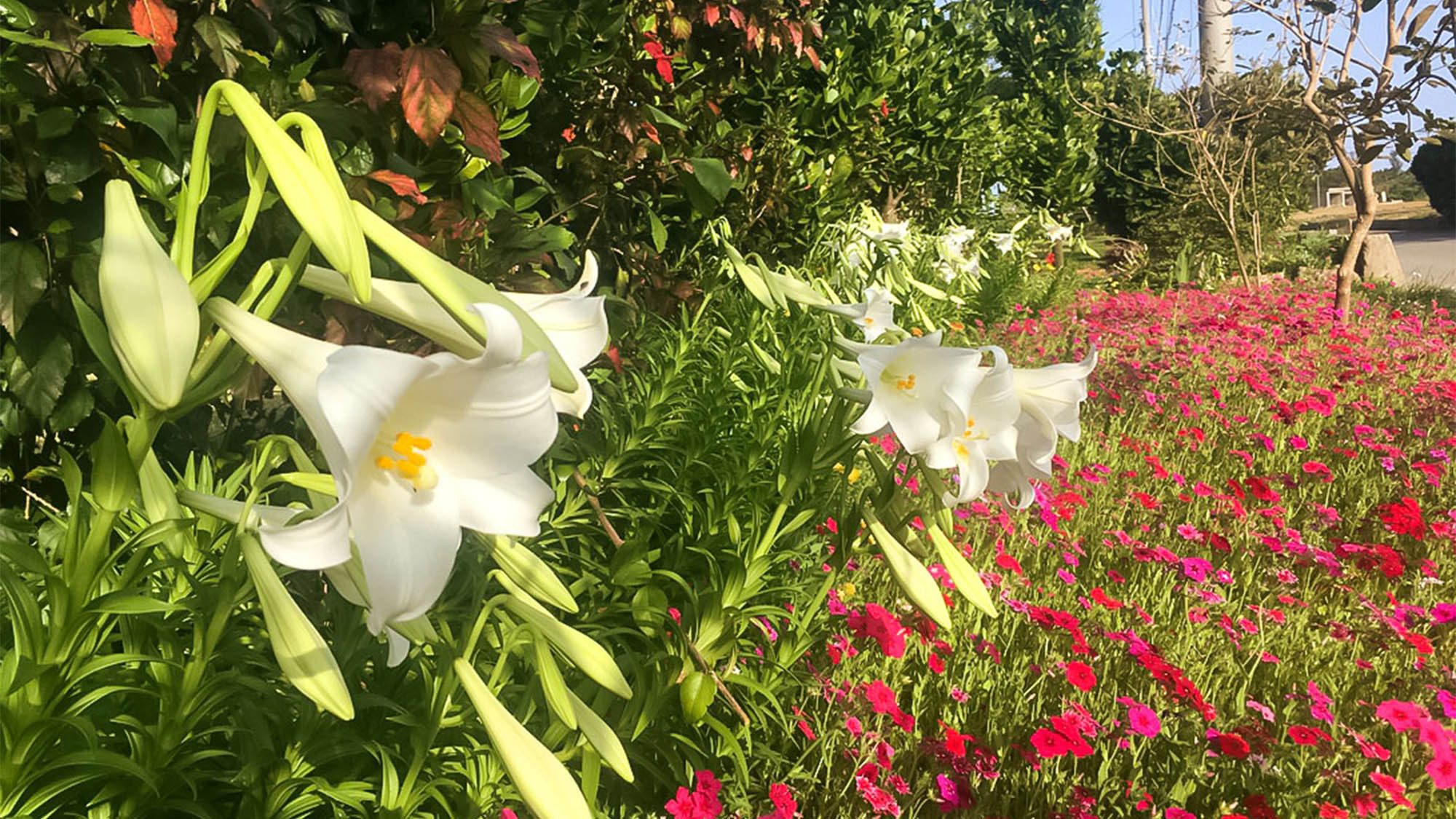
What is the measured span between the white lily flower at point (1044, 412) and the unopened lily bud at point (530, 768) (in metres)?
0.74

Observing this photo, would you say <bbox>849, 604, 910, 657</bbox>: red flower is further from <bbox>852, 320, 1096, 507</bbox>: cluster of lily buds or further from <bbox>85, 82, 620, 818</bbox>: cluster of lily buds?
<bbox>85, 82, 620, 818</bbox>: cluster of lily buds

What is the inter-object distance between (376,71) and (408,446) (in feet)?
2.86

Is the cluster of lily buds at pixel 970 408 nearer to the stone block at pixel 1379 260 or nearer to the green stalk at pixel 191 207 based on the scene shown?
the green stalk at pixel 191 207

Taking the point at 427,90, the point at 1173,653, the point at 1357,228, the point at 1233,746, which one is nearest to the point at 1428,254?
the point at 1357,228

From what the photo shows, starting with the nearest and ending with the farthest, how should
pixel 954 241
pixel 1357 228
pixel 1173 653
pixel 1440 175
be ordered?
pixel 1173 653 < pixel 954 241 < pixel 1357 228 < pixel 1440 175

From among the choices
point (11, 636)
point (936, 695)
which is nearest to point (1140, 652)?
point (936, 695)

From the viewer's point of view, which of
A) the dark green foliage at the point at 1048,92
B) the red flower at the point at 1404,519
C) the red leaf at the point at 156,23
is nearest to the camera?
the red leaf at the point at 156,23

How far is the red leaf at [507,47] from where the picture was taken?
4.31 feet

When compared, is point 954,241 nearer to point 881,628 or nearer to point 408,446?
point 881,628

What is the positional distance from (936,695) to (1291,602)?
1.06m

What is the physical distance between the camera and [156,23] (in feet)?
Answer: 3.60

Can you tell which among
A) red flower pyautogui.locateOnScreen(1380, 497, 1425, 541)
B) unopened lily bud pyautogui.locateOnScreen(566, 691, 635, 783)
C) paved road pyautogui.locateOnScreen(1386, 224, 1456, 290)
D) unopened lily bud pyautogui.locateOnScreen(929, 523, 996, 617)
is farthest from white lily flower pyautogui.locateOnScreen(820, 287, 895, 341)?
paved road pyautogui.locateOnScreen(1386, 224, 1456, 290)

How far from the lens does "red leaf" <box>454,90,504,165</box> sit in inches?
51.6

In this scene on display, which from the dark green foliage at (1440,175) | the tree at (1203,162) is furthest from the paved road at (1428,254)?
the tree at (1203,162)
